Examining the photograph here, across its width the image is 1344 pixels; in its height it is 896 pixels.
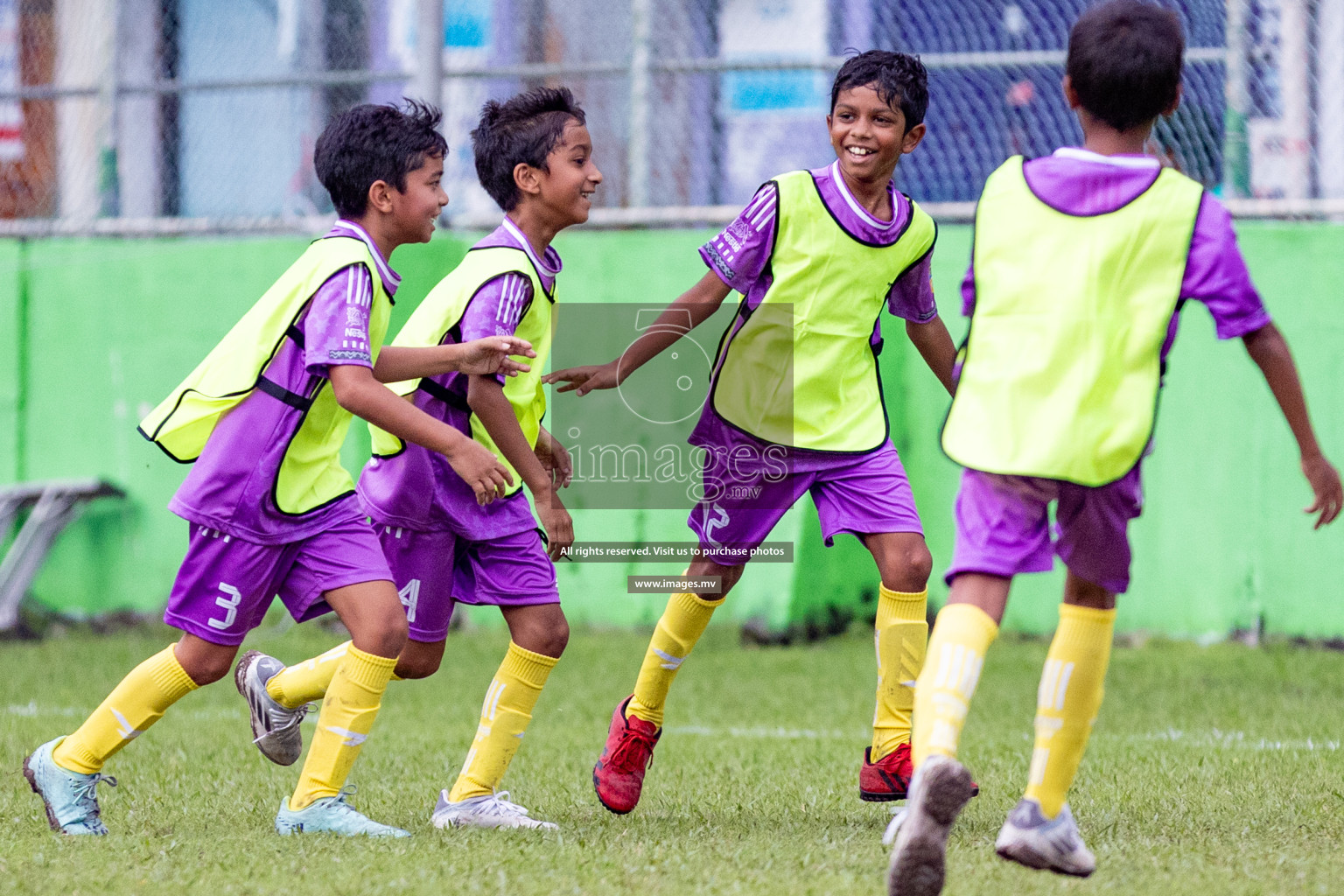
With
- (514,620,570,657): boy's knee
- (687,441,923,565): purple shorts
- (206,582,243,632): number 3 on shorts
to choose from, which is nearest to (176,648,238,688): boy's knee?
(206,582,243,632): number 3 on shorts

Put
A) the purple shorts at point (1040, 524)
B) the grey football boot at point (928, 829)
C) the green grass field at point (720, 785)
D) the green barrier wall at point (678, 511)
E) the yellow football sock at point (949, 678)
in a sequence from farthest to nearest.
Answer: the green barrier wall at point (678, 511) → the green grass field at point (720, 785) → the purple shorts at point (1040, 524) → the yellow football sock at point (949, 678) → the grey football boot at point (928, 829)

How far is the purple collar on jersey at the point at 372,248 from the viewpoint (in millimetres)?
3641

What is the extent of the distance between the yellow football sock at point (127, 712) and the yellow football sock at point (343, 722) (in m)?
0.34

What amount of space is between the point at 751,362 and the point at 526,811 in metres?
1.31

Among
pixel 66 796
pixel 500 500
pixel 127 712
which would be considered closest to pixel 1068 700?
pixel 500 500

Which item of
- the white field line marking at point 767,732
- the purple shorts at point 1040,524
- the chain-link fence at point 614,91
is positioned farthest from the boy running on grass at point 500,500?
the chain-link fence at point 614,91

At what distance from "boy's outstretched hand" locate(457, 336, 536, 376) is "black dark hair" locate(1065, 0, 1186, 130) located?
4.42ft

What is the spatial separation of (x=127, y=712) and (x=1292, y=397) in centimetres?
267

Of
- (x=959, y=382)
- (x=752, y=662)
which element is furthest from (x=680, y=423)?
(x=959, y=382)

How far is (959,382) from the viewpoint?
299 cm

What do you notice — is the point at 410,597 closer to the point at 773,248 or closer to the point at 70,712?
the point at 773,248

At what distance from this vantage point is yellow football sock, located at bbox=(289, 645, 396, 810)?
3.60 meters

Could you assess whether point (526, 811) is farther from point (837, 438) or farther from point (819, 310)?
point (819, 310)

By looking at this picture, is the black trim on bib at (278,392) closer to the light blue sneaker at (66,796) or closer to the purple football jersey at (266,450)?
the purple football jersey at (266,450)
